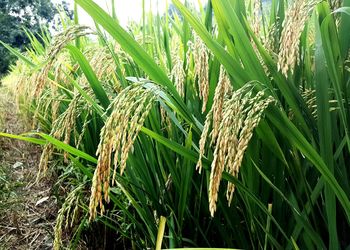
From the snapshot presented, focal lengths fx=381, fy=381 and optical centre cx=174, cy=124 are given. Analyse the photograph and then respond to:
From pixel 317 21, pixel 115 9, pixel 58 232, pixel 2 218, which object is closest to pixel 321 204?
pixel 317 21

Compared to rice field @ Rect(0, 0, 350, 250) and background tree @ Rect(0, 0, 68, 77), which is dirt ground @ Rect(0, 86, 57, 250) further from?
background tree @ Rect(0, 0, 68, 77)

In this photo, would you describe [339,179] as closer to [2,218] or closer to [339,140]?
[339,140]

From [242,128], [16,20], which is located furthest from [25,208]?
[16,20]

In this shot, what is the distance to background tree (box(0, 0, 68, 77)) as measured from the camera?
73.7 feet

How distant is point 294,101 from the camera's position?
2.52 feet

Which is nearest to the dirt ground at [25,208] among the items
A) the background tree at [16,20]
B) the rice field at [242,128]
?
the rice field at [242,128]

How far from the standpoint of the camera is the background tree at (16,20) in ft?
73.7

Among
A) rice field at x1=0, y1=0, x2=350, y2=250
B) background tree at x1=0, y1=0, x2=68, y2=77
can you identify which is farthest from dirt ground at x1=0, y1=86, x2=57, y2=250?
background tree at x1=0, y1=0, x2=68, y2=77

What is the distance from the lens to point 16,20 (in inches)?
984

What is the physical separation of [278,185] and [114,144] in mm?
429

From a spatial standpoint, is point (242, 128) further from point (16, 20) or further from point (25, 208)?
point (16, 20)

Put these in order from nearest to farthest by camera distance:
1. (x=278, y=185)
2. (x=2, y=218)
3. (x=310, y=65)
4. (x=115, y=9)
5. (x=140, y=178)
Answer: (x=278, y=185) → (x=310, y=65) → (x=140, y=178) → (x=115, y=9) → (x=2, y=218)

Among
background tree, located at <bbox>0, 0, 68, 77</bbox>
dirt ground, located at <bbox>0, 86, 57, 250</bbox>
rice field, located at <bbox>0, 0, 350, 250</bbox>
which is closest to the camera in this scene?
rice field, located at <bbox>0, 0, 350, 250</bbox>

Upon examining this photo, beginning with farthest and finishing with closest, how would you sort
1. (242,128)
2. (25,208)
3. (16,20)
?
(16,20) → (25,208) → (242,128)
